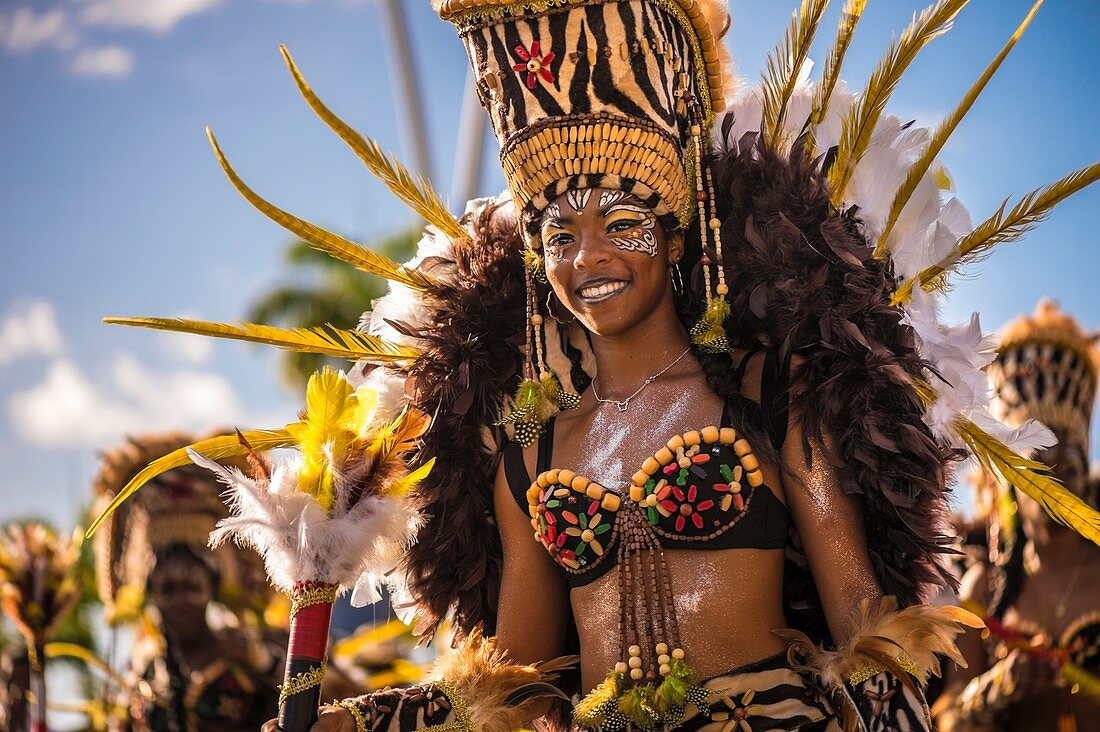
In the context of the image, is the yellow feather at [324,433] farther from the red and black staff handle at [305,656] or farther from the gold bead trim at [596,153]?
the gold bead trim at [596,153]

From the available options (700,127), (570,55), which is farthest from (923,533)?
(570,55)

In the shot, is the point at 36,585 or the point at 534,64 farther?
the point at 36,585

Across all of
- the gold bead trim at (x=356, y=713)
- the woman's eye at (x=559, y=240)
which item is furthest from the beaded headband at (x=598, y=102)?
the gold bead trim at (x=356, y=713)

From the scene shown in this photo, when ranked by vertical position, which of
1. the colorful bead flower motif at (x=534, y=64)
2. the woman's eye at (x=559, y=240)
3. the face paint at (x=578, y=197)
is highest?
the colorful bead flower motif at (x=534, y=64)

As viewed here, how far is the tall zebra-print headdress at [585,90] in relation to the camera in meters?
3.96

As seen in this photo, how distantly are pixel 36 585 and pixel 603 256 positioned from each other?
5.04 m

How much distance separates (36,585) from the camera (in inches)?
304

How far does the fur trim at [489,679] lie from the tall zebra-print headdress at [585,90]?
1272mm

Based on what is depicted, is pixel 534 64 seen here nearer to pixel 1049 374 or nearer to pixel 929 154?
pixel 929 154

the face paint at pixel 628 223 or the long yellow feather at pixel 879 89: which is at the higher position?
the long yellow feather at pixel 879 89

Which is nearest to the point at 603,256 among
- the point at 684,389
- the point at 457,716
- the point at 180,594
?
the point at 684,389

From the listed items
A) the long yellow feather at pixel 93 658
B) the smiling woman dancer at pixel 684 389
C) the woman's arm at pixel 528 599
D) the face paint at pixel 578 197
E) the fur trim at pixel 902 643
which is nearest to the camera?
the fur trim at pixel 902 643

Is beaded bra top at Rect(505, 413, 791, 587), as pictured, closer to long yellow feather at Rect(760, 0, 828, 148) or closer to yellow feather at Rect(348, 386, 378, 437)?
yellow feather at Rect(348, 386, 378, 437)

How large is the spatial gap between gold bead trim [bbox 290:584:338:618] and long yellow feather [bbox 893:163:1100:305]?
1723mm
